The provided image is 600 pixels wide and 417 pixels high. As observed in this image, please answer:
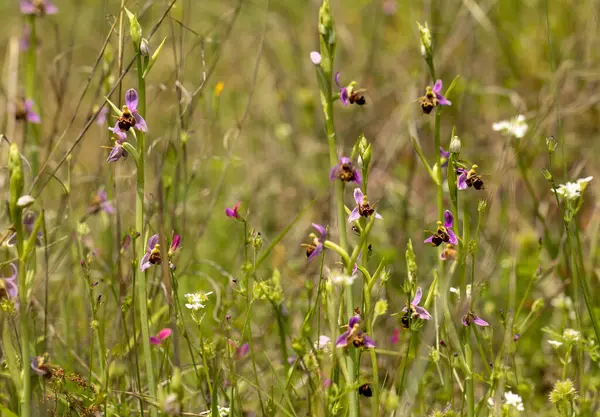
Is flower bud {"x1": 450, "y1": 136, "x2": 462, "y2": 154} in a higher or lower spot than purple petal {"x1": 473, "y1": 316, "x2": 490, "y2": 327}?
higher

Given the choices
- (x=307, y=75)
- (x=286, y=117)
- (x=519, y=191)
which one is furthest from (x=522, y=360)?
(x=307, y=75)

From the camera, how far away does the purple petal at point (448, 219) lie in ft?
5.44

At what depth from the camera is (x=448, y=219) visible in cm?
167

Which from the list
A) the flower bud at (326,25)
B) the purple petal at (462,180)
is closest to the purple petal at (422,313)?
the purple petal at (462,180)

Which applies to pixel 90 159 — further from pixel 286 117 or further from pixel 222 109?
pixel 286 117

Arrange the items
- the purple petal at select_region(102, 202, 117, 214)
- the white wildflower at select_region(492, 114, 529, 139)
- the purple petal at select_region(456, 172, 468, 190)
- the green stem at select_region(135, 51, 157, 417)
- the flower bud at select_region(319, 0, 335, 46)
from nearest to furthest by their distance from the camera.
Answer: the flower bud at select_region(319, 0, 335, 46)
the green stem at select_region(135, 51, 157, 417)
the purple petal at select_region(456, 172, 468, 190)
the white wildflower at select_region(492, 114, 529, 139)
the purple petal at select_region(102, 202, 117, 214)

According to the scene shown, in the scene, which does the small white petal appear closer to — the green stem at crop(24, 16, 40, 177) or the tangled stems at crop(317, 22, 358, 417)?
the tangled stems at crop(317, 22, 358, 417)

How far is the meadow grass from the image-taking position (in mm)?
1606

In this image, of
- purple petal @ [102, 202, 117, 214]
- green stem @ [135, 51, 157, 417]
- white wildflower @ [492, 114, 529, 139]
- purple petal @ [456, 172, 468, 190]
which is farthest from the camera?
purple petal @ [102, 202, 117, 214]

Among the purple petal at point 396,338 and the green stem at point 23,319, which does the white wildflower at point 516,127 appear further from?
the green stem at point 23,319

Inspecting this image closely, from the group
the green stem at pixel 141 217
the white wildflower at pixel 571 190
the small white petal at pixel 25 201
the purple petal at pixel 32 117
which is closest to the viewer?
the small white petal at pixel 25 201

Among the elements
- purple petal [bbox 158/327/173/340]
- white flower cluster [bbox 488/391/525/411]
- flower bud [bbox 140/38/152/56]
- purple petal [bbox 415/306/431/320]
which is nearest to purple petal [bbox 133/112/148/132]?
flower bud [bbox 140/38/152/56]

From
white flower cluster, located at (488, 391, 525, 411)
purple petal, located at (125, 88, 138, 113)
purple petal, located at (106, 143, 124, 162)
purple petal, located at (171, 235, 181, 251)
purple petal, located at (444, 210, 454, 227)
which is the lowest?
white flower cluster, located at (488, 391, 525, 411)

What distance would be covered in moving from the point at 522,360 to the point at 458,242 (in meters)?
1.07
